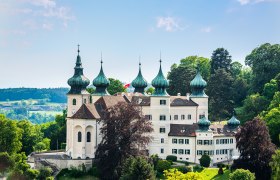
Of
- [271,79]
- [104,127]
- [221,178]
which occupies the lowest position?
[221,178]

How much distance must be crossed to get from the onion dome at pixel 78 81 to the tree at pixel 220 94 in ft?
107

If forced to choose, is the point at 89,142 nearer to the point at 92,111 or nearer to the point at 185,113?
the point at 92,111

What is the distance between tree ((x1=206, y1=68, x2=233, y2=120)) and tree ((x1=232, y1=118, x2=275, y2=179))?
40.3 m

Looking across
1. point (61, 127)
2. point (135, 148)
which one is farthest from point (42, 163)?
point (61, 127)

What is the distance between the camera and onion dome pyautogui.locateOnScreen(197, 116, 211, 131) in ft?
300

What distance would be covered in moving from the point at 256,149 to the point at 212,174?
7469 millimetres

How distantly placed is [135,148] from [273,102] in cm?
2500

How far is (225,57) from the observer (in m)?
134

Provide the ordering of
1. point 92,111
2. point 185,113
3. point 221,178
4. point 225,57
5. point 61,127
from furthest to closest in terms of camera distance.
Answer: point 225,57
point 61,127
point 185,113
point 92,111
point 221,178

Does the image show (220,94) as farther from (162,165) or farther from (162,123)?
(162,165)

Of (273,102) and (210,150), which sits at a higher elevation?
(273,102)

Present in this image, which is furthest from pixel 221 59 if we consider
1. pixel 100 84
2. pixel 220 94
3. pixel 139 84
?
pixel 100 84

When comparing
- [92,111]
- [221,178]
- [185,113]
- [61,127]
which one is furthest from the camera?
[61,127]

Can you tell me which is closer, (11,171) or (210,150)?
(11,171)
